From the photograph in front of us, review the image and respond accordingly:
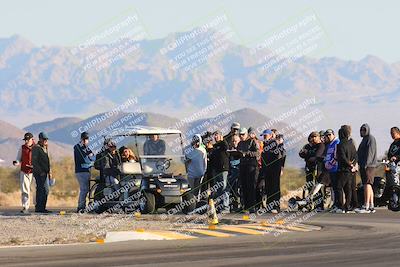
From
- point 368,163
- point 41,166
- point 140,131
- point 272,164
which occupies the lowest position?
point 368,163

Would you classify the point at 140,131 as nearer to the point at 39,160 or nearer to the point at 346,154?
the point at 39,160

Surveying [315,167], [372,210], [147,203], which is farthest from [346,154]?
[147,203]

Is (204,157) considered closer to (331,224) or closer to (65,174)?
(331,224)

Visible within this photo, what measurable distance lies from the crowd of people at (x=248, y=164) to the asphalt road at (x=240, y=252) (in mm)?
6204

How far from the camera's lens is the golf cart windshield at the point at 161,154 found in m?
28.1

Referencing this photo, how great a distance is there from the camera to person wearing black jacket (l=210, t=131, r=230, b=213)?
26688 mm

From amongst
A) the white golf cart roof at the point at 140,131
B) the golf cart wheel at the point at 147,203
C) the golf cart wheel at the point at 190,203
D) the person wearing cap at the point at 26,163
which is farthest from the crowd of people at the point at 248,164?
the golf cart wheel at the point at 147,203

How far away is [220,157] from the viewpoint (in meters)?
26.7

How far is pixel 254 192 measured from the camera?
89.2 feet

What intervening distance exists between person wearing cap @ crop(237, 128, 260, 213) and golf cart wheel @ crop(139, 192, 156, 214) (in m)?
1.97

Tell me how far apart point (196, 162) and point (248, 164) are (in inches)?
44.4

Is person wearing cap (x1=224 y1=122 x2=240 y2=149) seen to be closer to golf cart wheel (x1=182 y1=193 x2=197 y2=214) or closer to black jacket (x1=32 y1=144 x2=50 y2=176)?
golf cart wheel (x1=182 y1=193 x2=197 y2=214)

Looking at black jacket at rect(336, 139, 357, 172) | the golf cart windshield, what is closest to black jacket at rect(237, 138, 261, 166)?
black jacket at rect(336, 139, 357, 172)

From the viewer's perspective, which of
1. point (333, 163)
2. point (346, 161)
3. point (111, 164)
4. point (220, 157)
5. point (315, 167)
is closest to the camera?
point (346, 161)
